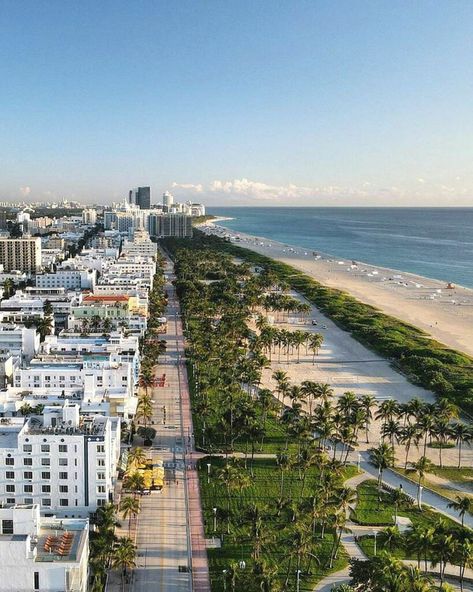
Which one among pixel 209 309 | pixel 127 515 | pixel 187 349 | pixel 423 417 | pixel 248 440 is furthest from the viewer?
pixel 209 309

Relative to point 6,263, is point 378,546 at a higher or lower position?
lower

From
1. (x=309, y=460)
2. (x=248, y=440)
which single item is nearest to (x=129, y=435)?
(x=248, y=440)

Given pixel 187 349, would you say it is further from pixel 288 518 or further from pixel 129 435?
pixel 288 518

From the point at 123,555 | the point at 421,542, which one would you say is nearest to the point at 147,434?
the point at 123,555

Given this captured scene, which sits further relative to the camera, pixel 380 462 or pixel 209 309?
pixel 209 309

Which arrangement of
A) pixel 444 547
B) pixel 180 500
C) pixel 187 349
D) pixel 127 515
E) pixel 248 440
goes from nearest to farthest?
1. pixel 444 547
2. pixel 127 515
3. pixel 180 500
4. pixel 248 440
5. pixel 187 349

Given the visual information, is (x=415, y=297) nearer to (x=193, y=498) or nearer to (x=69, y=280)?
(x=69, y=280)
